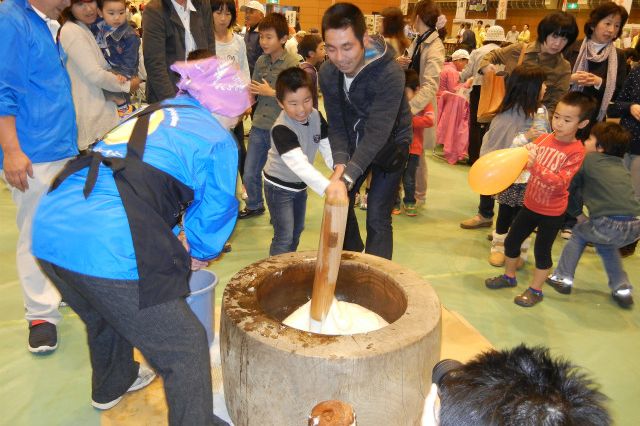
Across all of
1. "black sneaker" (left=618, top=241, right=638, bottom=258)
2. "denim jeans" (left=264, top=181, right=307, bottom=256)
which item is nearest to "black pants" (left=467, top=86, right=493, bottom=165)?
"black sneaker" (left=618, top=241, right=638, bottom=258)

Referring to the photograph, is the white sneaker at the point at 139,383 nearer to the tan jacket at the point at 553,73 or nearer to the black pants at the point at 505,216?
the black pants at the point at 505,216

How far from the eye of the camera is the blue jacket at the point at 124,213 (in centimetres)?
130

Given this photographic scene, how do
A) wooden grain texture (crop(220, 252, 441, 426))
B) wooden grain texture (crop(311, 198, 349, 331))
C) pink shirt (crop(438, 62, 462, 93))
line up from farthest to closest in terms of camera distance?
pink shirt (crop(438, 62, 462, 93)) < wooden grain texture (crop(311, 198, 349, 331)) < wooden grain texture (crop(220, 252, 441, 426))

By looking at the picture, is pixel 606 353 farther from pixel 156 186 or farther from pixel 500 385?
pixel 156 186

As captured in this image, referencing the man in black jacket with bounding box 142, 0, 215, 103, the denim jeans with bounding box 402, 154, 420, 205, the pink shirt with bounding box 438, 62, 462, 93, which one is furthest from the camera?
the pink shirt with bounding box 438, 62, 462, 93

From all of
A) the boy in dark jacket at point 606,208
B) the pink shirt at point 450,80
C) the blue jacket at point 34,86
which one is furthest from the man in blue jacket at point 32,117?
the pink shirt at point 450,80

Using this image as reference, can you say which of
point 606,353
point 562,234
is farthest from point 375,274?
point 562,234

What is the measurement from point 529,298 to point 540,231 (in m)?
0.40

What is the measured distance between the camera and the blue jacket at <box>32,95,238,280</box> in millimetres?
1304

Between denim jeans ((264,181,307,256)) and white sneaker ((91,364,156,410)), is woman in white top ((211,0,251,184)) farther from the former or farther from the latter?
white sneaker ((91,364,156,410))

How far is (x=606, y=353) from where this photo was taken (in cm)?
251

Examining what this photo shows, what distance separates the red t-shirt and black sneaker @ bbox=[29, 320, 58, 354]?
2.52m

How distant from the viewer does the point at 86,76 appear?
2.67 m

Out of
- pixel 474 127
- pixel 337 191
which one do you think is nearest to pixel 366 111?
pixel 337 191
